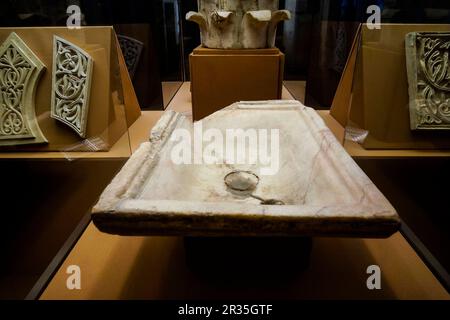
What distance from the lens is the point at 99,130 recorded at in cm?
167

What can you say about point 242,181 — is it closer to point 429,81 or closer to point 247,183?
point 247,183

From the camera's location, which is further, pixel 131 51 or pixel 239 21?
pixel 131 51

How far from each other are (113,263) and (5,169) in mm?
828

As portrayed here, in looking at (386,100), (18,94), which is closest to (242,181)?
(386,100)

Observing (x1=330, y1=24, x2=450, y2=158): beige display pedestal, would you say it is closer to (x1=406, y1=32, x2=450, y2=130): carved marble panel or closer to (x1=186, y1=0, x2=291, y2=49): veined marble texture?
(x1=406, y1=32, x2=450, y2=130): carved marble panel

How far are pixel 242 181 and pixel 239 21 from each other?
4.51ft

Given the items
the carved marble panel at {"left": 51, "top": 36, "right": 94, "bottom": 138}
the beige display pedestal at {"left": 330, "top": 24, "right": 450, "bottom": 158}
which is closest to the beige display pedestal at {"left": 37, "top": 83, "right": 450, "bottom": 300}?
the beige display pedestal at {"left": 330, "top": 24, "right": 450, "bottom": 158}

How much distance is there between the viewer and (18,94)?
62.8 inches

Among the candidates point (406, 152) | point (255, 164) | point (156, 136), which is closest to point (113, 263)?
point (156, 136)

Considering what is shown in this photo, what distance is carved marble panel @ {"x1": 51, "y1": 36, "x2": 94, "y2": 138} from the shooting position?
1.61 metres

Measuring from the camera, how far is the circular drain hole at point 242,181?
3.81 ft

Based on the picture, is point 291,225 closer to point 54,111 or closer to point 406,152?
point 406,152

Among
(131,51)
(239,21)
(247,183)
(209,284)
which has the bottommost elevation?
(209,284)

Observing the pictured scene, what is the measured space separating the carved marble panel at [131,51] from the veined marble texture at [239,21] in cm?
49
